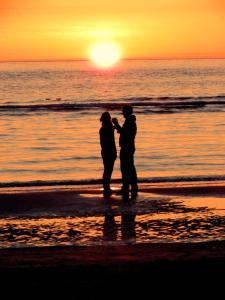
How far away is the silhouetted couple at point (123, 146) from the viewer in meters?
14.9

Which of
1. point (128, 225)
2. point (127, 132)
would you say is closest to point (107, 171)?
point (127, 132)

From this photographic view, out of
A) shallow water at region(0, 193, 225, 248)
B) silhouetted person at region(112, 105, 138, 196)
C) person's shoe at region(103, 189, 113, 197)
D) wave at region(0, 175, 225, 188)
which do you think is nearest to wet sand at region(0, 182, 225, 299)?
shallow water at region(0, 193, 225, 248)

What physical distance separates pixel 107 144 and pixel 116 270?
6678 millimetres

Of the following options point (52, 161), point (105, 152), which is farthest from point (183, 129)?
point (105, 152)

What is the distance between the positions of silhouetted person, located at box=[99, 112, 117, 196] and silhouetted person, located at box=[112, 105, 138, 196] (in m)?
0.19

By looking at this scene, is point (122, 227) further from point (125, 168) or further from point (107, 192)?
point (107, 192)

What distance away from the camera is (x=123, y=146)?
15070 millimetres

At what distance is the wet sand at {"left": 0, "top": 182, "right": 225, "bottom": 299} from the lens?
7805 millimetres

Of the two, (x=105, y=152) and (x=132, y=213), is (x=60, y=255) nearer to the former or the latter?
(x=132, y=213)

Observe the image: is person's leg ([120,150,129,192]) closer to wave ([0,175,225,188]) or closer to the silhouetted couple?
the silhouetted couple

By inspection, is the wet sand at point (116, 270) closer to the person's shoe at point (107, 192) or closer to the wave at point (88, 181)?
the person's shoe at point (107, 192)

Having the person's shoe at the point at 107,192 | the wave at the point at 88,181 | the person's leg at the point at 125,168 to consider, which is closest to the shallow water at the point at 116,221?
the person's shoe at the point at 107,192

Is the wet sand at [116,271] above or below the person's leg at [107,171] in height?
below

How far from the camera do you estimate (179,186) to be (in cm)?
1742
